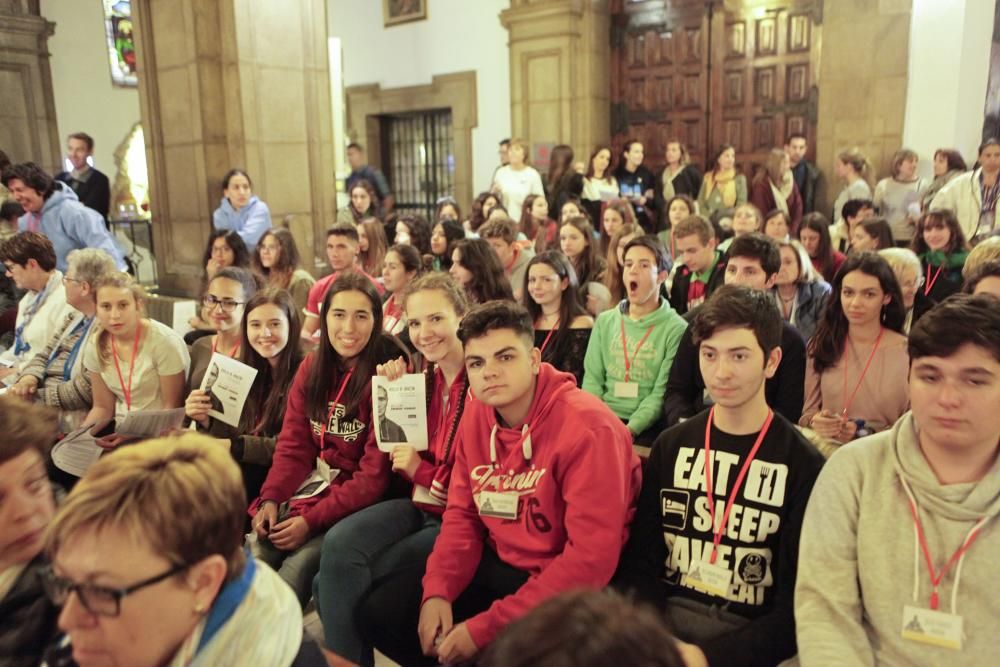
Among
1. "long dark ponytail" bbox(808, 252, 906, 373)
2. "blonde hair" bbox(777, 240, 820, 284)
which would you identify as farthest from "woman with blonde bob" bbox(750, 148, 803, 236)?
"long dark ponytail" bbox(808, 252, 906, 373)

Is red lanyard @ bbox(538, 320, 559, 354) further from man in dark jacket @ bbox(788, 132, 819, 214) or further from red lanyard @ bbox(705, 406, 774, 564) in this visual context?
man in dark jacket @ bbox(788, 132, 819, 214)

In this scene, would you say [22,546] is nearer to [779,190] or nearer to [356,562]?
[356,562]

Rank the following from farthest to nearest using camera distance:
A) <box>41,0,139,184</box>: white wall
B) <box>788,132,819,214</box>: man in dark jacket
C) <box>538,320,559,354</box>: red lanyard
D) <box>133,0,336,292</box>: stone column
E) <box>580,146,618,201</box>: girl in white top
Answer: <box>41,0,139,184</box>: white wall
<box>580,146,618,201</box>: girl in white top
<box>788,132,819,214</box>: man in dark jacket
<box>133,0,336,292</box>: stone column
<box>538,320,559,354</box>: red lanyard

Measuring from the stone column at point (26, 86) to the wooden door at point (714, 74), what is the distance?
799 centimetres

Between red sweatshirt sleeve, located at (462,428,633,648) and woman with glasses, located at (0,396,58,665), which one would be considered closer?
woman with glasses, located at (0,396,58,665)

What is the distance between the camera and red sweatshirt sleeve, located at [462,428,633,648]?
1966mm

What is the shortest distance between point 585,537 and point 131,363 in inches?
95.4

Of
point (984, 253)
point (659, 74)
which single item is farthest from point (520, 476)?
point (659, 74)

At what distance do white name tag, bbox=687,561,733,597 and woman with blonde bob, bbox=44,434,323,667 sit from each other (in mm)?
1092

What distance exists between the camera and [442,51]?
1077cm

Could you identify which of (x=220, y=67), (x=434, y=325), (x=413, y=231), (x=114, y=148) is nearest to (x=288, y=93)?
(x=220, y=67)

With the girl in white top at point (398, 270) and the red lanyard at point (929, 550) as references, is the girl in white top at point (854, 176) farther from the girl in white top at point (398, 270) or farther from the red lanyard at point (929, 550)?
the red lanyard at point (929, 550)

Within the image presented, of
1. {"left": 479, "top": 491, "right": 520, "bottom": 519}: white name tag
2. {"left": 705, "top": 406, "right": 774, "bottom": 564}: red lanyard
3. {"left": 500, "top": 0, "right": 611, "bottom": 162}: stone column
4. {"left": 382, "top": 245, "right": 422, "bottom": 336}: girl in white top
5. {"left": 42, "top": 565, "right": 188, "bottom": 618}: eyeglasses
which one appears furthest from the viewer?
{"left": 500, "top": 0, "right": 611, "bottom": 162}: stone column

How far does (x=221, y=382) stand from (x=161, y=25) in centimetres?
459
